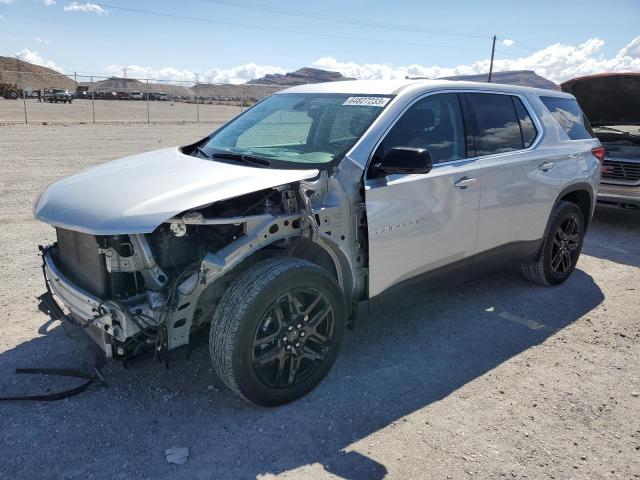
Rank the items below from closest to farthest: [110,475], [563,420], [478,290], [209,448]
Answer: [110,475] → [209,448] → [563,420] → [478,290]

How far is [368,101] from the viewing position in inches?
153

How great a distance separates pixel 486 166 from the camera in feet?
14.0

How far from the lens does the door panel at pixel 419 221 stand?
3553 mm

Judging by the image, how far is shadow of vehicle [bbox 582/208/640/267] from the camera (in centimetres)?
671

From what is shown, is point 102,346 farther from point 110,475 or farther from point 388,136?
point 388,136

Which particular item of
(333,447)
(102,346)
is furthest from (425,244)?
(102,346)

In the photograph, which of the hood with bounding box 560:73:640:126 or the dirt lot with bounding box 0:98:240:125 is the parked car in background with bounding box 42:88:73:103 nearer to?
the dirt lot with bounding box 0:98:240:125

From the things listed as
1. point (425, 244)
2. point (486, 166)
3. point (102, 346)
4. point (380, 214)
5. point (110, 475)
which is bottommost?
point (110, 475)

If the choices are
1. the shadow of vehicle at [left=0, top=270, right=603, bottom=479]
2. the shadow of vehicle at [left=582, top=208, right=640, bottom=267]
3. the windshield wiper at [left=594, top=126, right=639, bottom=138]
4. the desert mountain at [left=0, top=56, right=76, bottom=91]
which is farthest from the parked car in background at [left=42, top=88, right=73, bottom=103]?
the shadow of vehicle at [left=0, top=270, right=603, bottom=479]

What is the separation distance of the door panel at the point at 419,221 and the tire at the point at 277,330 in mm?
455

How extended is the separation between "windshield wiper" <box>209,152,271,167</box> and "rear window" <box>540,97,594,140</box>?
303 cm

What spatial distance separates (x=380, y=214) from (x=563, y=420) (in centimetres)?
165

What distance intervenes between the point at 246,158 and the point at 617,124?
7349mm

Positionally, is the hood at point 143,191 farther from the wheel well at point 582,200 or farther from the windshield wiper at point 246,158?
the wheel well at point 582,200
